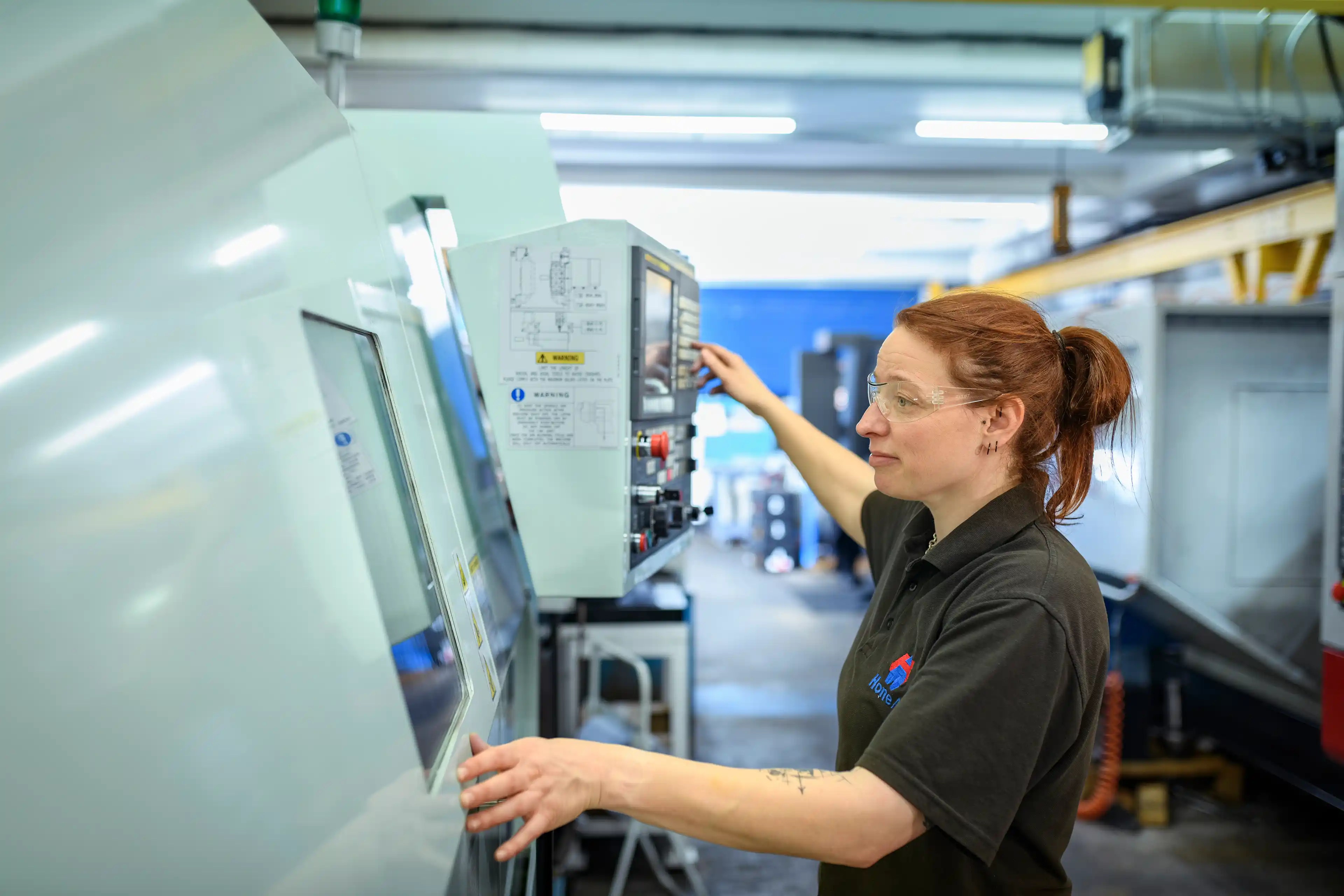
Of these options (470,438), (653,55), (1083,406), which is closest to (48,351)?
(1083,406)

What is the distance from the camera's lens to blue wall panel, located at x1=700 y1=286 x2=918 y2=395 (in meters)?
10.3

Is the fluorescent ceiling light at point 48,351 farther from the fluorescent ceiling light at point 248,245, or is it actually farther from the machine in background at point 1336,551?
the machine in background at point 1336,551

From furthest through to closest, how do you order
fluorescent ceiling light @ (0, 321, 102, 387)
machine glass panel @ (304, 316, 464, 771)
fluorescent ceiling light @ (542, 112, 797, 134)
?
1. fluorescent ceiling light @ (542, 112, 797, 134)
2. machine glass panel @ (304, 316, 464, 771)
3. fluorescent ceiling light @ (0, 321, 102, 387)

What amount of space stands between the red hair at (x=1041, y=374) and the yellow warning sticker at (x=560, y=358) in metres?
0.56

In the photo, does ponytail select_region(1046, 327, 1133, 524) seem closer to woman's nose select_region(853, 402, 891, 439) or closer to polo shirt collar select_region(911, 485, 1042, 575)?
polo shirt collar select_region(911, 485, 1042, 575)

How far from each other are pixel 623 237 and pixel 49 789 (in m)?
1.16

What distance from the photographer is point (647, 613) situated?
3033mm

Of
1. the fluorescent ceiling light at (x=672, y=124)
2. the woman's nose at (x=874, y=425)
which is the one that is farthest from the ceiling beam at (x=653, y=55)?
the woman's nose at (x=874, y=425)

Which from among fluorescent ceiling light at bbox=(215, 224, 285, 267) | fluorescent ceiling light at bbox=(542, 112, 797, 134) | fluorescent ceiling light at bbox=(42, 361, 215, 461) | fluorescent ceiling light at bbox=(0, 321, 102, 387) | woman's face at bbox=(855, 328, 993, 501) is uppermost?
fluorescent ceiling light at bbox=(542, 112, 797, 134)

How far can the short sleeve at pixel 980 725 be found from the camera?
2.99 feet

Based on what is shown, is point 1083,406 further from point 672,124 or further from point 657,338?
point 672,124

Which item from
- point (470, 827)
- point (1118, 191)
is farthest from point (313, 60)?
point (1118, 191)

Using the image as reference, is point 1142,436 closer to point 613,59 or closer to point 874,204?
point 613,59

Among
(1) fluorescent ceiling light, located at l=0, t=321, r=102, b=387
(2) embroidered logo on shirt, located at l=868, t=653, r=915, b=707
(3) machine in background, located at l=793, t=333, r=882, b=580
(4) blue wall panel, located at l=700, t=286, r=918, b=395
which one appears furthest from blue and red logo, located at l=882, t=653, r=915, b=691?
(4) blue wall panel, located at l=700, t=286, r=918, b=395
